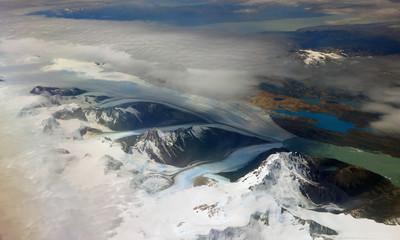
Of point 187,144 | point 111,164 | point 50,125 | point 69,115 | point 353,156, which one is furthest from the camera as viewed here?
point 69,115

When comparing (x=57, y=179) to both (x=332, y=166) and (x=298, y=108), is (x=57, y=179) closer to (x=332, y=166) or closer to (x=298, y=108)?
(x=332, y=166)

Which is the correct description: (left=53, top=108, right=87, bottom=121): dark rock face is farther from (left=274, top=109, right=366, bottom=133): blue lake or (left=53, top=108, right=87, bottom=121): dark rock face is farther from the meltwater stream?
(left=274, top=109, right=366, bottom=133): blue lake

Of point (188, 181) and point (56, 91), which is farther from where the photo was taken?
point (56, 91)

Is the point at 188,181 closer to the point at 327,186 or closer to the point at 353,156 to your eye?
the point at 327,186

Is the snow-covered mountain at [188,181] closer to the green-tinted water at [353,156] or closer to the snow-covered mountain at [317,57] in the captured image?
the green-tinted water at [353,156]

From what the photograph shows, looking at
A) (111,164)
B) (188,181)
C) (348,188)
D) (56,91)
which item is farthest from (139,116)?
(348,188)

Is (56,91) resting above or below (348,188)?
above

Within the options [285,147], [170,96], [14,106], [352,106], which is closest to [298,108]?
[352,106]
